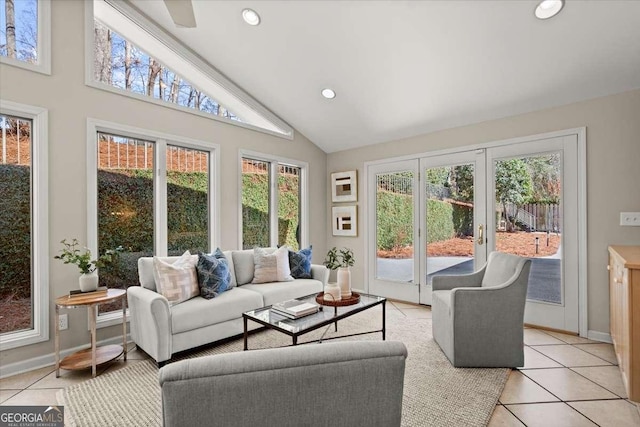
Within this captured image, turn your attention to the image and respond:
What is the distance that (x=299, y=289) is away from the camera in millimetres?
3559

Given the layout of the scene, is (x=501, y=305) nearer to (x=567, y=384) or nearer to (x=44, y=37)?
(x=567, y=384)

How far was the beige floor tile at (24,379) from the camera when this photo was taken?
7.63 ft

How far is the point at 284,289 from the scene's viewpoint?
3.41 metres

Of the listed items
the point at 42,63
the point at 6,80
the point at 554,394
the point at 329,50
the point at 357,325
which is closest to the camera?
the point at 554,394

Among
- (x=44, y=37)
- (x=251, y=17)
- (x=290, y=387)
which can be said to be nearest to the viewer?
(x=290, y=387)

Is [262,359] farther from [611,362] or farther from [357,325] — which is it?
[611,362]

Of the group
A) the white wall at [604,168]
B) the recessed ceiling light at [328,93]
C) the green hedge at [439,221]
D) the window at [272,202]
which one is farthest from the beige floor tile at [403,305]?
the recessed ceiling light at [328,93]

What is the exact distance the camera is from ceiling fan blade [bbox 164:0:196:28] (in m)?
1.95

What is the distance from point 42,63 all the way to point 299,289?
308cm

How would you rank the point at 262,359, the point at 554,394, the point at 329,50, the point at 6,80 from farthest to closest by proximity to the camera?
the point at 329,50 < the point at 6,80 < the point at 554,394 < the point at 262,359

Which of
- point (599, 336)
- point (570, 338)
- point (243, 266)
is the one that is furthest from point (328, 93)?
point (599, 336)

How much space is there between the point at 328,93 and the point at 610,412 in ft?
12.0

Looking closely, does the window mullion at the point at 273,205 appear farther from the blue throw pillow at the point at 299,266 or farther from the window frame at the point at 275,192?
the blue throw pillow at the point at 299,266

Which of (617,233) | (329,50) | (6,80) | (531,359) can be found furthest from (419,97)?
(6,80)
